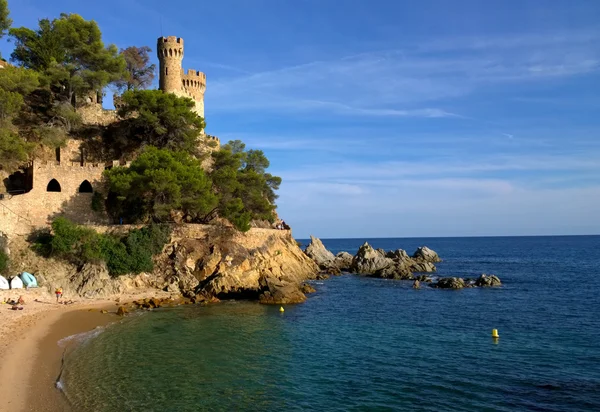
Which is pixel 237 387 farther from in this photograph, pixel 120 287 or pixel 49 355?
pixel 120 287

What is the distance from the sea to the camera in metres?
14.0

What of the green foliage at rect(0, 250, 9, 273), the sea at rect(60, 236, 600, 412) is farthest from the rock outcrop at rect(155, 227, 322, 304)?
the green foliage at rect(0, 250, 9, 273)

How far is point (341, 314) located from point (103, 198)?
21.4 m

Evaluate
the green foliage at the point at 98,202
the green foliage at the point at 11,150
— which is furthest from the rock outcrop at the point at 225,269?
the green foliage at the point at 11,150

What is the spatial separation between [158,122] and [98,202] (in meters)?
10.0

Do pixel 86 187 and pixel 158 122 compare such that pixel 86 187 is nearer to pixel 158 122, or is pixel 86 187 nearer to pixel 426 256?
pixel 158 122

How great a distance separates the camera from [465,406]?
44.6 feet

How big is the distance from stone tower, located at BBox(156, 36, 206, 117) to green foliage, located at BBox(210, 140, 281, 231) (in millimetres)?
8824

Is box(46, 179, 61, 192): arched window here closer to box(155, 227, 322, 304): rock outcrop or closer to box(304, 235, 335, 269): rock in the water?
box(155, 227, 322, 304): rock outcrop

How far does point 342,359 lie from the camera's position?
1847 centimetres

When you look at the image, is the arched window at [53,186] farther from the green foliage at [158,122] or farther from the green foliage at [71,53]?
the green foliage at [71,53]

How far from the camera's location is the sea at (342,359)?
45.9 ft

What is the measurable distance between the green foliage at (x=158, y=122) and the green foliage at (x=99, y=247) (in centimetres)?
1195

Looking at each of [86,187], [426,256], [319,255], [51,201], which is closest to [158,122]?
[86,187]
